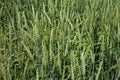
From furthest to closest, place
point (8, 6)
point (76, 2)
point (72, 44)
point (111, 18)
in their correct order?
point (8, 6) → point (76, 2) → point (111, 18) → point (72, 44)

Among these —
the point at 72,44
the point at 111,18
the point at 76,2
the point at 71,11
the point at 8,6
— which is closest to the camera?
the point at 72,44

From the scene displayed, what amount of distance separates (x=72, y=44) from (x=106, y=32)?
20cm

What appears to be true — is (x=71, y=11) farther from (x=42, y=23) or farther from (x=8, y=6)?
(x=8, y=6)

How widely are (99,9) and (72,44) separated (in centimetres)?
46

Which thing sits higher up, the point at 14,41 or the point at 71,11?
the point at 71,11

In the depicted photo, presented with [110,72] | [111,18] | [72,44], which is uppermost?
[111,18]

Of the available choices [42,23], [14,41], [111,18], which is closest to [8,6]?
[14,41]

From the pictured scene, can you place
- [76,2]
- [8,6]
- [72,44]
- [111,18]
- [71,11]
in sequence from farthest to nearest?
[8,6]
[76,2]
[71,11]
[111,18]
[72,44]

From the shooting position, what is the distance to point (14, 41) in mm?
1772

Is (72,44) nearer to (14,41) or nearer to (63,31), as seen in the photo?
(63,31)

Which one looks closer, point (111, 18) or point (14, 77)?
point (14, 77)

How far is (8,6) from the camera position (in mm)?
2115

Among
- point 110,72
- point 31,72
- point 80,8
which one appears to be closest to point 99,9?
point 80,8

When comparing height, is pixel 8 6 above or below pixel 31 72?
above
